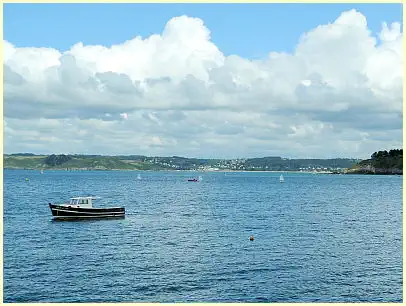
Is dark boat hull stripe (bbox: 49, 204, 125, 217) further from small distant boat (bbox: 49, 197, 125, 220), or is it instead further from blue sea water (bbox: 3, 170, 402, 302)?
blue sea water (bbox: 3, 170, 402, 302)

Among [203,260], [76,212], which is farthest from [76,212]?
[203,260]

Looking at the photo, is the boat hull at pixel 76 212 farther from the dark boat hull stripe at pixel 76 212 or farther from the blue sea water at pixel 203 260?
the blue sea water at pixel 203 260

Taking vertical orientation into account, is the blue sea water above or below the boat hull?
below

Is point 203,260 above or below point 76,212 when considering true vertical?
below

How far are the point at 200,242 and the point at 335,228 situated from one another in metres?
28.8

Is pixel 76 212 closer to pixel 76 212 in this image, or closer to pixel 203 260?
pixel 76 212

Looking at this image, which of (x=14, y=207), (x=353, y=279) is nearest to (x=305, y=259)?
(x=353, y=279)

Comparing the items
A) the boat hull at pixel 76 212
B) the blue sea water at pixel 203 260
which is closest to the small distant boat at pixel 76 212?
the boat hull at pixel 76 212

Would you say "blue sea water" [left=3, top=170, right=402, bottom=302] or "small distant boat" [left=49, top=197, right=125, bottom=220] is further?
"small distant boat" [left=49, top=197, right=125, bottom=220]

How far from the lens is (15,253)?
204 feet

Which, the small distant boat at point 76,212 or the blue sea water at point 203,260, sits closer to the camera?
the blue sea water at point 203,260

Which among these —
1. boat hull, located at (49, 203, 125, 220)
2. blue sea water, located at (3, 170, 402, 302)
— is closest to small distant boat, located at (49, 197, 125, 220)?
boat hull, located at (49, 203, 125, 220)

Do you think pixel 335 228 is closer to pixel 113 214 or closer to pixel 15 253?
pixel 113 214

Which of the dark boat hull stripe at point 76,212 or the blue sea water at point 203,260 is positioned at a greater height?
the dark boat hull stripe at point 76,212
